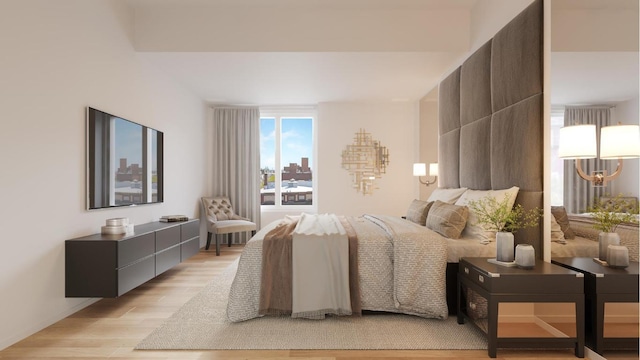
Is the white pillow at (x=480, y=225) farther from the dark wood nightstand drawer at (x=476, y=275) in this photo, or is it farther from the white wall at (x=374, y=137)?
the white wall at (x=374, y=137)

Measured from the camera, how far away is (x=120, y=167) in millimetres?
3635

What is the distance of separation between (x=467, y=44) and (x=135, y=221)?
4.06 meters

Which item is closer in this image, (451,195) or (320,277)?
(320,277)

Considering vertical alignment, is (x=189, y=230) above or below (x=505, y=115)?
below

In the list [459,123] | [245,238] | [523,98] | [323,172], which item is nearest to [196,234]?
[245,238]

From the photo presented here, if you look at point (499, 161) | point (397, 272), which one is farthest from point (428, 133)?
point (397, 272)

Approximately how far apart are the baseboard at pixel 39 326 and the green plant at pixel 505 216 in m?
3.22

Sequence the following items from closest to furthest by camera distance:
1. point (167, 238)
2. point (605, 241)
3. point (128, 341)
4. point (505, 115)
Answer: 1. point (605, 241)
2. point (128, 341)
3. point (505, 115)
4. point (167, 238)

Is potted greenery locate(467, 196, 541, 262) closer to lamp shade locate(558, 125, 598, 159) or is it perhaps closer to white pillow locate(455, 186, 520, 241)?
white pillow locate(455, 186, 520, 241)

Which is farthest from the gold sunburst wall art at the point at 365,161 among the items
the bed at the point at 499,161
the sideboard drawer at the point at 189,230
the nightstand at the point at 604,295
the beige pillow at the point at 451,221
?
the nightstand at the point at 604,295

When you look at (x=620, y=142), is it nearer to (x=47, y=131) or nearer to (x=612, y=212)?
(x=612, y=212)

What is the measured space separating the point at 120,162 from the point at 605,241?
397cm

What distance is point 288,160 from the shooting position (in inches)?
278

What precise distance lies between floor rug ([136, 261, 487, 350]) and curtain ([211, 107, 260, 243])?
12.0 feet
